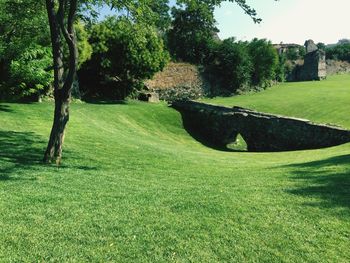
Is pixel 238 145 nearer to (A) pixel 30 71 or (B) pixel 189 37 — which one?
(A) pixel 30 71

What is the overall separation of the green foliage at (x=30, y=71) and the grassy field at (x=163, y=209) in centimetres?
579

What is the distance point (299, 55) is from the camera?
93875 millimetres

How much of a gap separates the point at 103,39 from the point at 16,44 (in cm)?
1359

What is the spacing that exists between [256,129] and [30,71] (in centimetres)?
1525

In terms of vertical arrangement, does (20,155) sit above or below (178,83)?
below

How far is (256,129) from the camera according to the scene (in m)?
27.6

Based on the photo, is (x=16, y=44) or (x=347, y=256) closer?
(x=347, y=256)

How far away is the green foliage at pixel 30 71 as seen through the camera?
20.7m

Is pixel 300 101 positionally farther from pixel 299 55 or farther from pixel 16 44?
pixel 299 55

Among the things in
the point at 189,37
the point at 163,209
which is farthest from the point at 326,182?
the point at 189,37

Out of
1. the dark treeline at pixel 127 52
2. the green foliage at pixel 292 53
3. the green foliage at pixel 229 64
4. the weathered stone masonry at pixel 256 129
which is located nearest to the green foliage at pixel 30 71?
the dark treeline at pixel 127 52

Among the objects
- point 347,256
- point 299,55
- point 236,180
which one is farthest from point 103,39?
point 299,55

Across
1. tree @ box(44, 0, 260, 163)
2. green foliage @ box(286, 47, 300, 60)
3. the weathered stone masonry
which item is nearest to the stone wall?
the weathered stone masonry

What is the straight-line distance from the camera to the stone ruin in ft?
231
